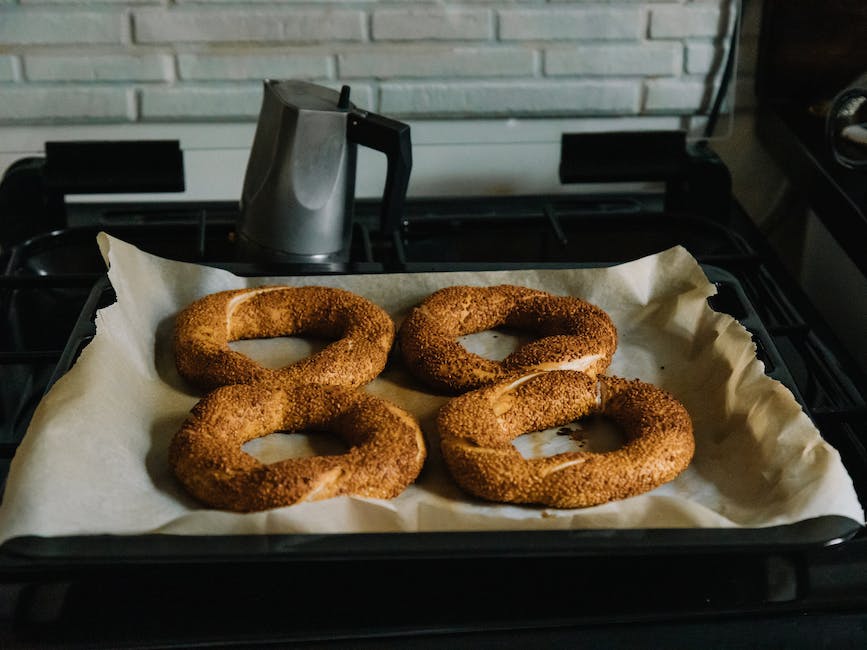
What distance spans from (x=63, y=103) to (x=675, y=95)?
0.98 meters

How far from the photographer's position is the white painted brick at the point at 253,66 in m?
1.63

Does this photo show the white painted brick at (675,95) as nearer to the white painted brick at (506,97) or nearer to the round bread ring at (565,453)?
the white painted brick at (506,97)

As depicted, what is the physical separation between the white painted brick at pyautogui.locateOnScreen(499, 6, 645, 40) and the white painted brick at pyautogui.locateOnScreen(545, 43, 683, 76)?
21 mm

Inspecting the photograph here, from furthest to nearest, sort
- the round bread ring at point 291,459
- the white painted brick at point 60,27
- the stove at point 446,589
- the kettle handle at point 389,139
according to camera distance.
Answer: the white painted brick at point 60,27 < the kettle handle at point 389,139 < the round bread ring at point 291,459 < the stove at point 446,589

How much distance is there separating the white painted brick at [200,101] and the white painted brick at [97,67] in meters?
0.03

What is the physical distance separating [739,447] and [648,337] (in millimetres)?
252

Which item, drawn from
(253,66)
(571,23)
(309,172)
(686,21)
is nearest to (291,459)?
(309,172)

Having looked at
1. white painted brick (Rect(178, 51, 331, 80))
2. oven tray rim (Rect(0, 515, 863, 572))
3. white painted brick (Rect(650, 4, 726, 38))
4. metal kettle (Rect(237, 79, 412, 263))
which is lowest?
oven tray rim (Rect(0, 515, 863, 572))

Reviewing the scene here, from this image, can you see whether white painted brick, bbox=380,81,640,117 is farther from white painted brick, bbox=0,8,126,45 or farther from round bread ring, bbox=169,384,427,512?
round bread ring, bbox=169,384,427,512

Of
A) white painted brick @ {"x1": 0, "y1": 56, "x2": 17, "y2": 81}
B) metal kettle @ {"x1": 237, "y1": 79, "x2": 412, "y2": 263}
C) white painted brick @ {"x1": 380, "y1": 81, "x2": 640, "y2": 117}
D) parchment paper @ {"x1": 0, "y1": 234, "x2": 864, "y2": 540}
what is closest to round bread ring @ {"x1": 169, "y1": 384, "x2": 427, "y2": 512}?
parchment paper @ {"x1": 0, "y1": 234, "x2": 864, "y2": 540}

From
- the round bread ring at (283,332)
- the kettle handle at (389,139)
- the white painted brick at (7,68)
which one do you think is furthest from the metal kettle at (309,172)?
the white painted brick at (7,68)

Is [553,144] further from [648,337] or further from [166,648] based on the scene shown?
Result: [166,648]

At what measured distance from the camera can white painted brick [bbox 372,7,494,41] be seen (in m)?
1.62

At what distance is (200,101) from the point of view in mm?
1655
